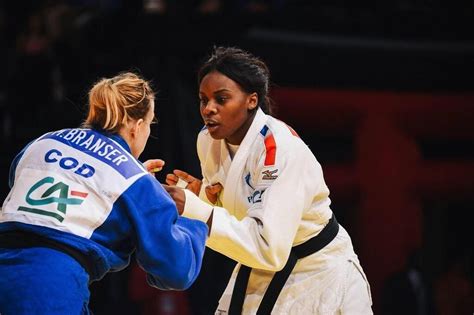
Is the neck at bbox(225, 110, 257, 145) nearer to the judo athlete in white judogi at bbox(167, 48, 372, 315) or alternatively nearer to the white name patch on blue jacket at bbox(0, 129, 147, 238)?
the judo athlete in white judogi at bbox(167, 48, 372, 315)

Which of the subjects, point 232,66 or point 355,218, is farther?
point 355,218

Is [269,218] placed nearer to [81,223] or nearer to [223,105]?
[223,105]

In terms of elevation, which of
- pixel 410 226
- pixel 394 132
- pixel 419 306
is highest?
pixel 394 132

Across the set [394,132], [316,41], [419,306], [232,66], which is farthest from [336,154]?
[232,66]

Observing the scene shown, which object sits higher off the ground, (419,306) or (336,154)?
(336,154)

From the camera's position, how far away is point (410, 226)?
5727 mm

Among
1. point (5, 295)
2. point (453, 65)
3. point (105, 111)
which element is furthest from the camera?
point (453, 65)

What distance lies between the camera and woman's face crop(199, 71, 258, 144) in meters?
3.31

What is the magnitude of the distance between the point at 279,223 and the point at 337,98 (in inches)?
117

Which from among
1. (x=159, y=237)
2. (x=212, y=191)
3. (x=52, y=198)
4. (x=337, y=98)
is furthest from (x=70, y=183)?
(x=337, y=98)

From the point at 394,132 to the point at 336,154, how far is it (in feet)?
1.61

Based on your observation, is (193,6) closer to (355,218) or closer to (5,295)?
(355,218)

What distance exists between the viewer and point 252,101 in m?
3.39

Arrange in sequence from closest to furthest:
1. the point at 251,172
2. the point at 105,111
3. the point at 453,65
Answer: the point at 105,111, the point at 251,172, the point at 453,65
